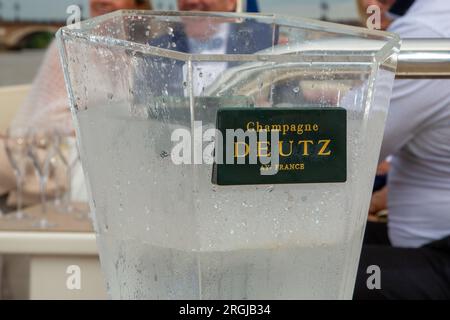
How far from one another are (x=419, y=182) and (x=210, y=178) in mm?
979

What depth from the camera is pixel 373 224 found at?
74.2 inches

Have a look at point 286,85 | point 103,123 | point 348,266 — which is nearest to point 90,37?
point 103,123

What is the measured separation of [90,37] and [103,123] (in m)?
0.07

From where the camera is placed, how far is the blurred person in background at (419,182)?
1.43 m

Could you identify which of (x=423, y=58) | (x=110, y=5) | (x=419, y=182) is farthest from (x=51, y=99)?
(x=423, y=58)

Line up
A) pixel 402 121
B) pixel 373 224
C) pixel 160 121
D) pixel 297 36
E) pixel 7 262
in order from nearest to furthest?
pixel 160 121, pixel 297 36, pixel 402 121, pixel 373 224, pixel 7 262

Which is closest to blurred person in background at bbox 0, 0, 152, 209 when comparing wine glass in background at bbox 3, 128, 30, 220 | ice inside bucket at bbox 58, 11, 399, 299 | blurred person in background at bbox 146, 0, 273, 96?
wine glass in background at bbox 3, 128, 30, 220

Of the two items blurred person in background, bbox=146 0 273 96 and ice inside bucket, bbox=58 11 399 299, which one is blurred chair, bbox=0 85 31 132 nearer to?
blurred person in background, bbox=146 0 273 96

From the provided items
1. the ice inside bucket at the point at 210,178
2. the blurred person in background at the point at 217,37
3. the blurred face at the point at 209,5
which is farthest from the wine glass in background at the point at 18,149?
the ice inside bucket at the point at 210,178

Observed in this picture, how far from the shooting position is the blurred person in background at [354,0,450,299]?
1.43m

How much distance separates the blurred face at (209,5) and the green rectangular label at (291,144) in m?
2.16

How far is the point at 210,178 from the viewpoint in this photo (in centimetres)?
65

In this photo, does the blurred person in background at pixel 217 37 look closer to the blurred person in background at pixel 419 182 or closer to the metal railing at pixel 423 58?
the metal railing at pixel 423 58
